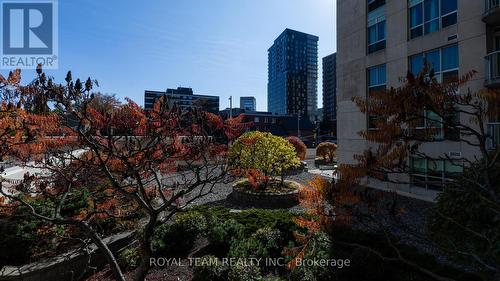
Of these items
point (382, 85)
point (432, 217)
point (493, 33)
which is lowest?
point (432, 217)

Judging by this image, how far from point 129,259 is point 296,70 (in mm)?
110352

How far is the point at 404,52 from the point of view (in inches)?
497

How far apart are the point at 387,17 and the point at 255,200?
444 inches

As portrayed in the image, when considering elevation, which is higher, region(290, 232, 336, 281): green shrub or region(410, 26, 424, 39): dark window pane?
region(410, 26, 424, 39): dark window pane

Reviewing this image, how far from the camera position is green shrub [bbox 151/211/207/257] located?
584 centimetres

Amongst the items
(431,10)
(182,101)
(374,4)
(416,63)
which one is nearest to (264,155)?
(182,101)

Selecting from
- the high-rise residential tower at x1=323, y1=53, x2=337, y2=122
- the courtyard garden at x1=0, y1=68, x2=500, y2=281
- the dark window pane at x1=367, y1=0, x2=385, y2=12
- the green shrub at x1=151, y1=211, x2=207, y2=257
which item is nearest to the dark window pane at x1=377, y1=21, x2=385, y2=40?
the dark window pane at x1=367, y1=0, x2=385, y2=12

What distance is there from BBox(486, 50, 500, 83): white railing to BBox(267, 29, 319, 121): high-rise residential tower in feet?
311

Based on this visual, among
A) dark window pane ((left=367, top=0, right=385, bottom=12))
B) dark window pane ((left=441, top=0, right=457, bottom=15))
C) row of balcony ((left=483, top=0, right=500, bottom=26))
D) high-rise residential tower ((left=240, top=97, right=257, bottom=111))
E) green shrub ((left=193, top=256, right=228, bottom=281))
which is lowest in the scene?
green shrub ((left=193, top=256, right=228, bottom=281))

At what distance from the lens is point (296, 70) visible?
109250 millimetres

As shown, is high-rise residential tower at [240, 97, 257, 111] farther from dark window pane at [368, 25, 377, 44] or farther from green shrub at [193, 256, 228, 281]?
green shrub at [193, 256, 228, 281]

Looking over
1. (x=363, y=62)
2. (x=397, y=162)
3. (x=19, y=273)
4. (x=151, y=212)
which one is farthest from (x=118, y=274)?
(x=363, y=62)

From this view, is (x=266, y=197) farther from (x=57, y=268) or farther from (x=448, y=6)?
(x=448, y=6)

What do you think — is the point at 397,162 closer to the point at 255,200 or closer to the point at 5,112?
the point at 5,112
